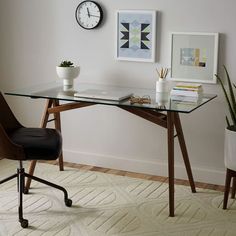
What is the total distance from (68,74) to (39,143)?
31.9 inches

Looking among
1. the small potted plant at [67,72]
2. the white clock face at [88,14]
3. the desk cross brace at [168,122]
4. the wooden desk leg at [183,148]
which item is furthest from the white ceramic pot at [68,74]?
the wooden desk leg at [183,148]

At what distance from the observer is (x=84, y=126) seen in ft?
13.7

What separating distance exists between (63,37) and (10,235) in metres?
1.83

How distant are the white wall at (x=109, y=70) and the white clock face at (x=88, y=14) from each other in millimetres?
59

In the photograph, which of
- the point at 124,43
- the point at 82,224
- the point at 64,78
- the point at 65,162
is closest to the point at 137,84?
the point at 124,43

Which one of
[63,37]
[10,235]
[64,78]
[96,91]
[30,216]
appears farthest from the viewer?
[63,37]

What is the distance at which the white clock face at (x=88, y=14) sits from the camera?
12.6 ft

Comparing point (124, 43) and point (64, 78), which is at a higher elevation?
point (124, 43)

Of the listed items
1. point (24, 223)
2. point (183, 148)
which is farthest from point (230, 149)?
point (24, 223)

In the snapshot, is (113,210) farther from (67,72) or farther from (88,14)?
(88,14)

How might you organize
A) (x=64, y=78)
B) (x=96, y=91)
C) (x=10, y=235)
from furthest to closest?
1. (x=64, y=78)
2. (x=96, y=91)
3. (x=10, y=235)

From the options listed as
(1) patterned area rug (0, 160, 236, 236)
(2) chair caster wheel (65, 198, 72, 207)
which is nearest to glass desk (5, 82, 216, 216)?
(1) patterned area rug (0, 160, 236, 236)

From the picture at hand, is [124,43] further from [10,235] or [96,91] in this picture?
[10,235]

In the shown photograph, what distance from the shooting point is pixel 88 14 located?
3889mm
